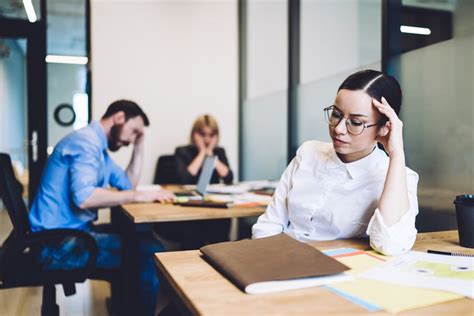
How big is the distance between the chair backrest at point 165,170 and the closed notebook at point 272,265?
2965 millimetres

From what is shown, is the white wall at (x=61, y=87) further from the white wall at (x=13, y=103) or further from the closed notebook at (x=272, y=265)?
the closed notebook at (x=272, y=265)

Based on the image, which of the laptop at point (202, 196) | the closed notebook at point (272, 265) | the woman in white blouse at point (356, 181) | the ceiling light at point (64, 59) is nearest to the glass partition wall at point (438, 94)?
the woman in white blouse at point (356, 181)

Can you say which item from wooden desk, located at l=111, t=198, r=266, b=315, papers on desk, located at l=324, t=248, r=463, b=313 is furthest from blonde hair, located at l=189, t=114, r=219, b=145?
papers on desk, located at l=324, t=248, r=463, b=313

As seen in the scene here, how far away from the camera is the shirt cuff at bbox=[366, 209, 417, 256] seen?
1.18 metres

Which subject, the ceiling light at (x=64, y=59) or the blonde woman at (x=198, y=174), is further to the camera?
the ceiling light at (x=64, y=59)

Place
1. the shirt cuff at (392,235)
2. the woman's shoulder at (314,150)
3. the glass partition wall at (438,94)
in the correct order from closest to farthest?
the shirt cuff at (392,235) < the woman's shoulder at (314,150) < the glass partition wall at (438,94)

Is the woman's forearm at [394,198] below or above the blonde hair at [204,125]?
below

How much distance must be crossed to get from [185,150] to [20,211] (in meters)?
2.02

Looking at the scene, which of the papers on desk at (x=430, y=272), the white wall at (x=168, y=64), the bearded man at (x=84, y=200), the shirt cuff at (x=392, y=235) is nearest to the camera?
the papers on desk at (x=430, y=272)

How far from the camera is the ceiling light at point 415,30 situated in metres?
2.06

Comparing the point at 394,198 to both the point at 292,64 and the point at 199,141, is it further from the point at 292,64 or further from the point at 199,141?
the point at 199,141

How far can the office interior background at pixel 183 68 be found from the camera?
318 centimetres

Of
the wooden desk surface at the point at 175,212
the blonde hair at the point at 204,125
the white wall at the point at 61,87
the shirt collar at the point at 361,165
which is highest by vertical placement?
the white wall at the point at 61,87

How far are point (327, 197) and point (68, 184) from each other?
1.43 metres
